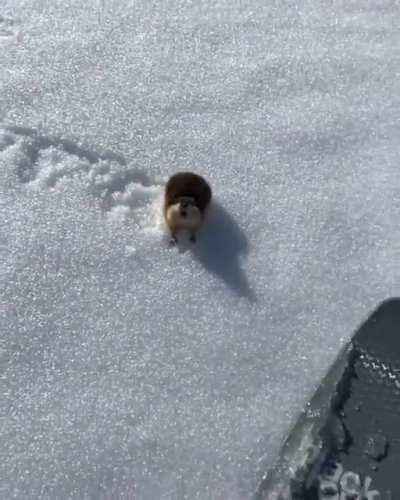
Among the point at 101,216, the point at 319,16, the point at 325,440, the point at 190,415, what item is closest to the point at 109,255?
the point at 101,216

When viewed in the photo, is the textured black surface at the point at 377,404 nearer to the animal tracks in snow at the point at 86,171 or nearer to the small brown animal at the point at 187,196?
the small brown animal at the point at 187,196

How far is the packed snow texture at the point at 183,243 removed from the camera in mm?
1143

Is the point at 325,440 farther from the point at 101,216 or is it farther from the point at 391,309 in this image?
the point at 101,216

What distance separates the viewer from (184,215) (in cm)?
132

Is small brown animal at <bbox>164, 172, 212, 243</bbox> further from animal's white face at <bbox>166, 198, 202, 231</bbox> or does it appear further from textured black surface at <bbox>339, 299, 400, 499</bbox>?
textured black surface at <bbox>339, 299, 400, 499</bbox>

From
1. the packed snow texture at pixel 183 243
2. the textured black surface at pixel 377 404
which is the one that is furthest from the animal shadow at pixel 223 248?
the textured black surface at pixel 377 404

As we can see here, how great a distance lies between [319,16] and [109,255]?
81cm

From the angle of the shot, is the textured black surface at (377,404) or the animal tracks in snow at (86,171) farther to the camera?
the animal tracks in snow at (86,171)

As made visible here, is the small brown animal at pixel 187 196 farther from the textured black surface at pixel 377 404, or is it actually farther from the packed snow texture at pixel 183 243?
the textured black surface at pixel 377 404

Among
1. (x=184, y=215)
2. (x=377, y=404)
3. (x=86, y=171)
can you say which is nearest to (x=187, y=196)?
(x=184, y=215)

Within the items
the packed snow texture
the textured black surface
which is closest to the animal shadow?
the packed snow texture

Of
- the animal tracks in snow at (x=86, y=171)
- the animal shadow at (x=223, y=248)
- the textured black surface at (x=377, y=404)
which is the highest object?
the animal tracks in snow at (x=86, y=171)

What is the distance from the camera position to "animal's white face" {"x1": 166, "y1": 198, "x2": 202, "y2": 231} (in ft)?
4.33

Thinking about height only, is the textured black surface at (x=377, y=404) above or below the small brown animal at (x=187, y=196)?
below
